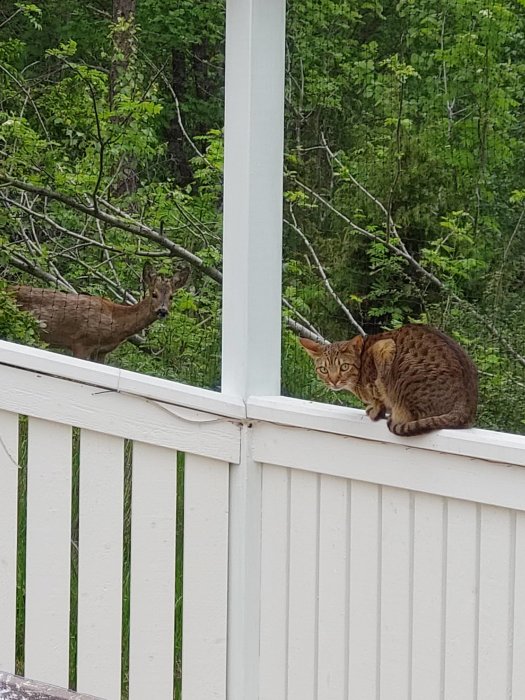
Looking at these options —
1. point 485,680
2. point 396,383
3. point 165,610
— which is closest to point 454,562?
→ point 485,680

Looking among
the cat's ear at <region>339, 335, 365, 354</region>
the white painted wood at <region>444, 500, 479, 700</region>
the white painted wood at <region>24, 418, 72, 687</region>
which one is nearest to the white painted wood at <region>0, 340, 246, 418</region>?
the white painted wood at <region>24, 418, 72, 687</region>

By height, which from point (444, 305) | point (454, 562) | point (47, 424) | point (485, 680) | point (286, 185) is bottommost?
point (485, 680)

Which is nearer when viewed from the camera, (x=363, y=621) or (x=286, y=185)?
(x=363, y=621)

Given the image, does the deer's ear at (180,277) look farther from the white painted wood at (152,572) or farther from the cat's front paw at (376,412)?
the cat's front paw at (376,412)

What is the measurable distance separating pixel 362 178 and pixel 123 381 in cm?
69

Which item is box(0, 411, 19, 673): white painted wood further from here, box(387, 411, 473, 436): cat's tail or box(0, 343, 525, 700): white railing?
box(387, 411, 473, 436): cat's tail

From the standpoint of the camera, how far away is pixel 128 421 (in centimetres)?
236

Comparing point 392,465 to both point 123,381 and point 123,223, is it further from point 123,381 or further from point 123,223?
point 123,223

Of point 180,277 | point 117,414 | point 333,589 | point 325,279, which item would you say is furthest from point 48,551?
point 180,277

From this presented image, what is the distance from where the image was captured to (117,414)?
7.76ft

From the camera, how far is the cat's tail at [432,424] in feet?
6.81

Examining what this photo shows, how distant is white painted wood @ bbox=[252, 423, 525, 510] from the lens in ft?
6.57

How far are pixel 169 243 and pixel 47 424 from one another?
1.03 metres

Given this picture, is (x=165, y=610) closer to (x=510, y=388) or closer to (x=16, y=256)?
(x=510, y=388)
